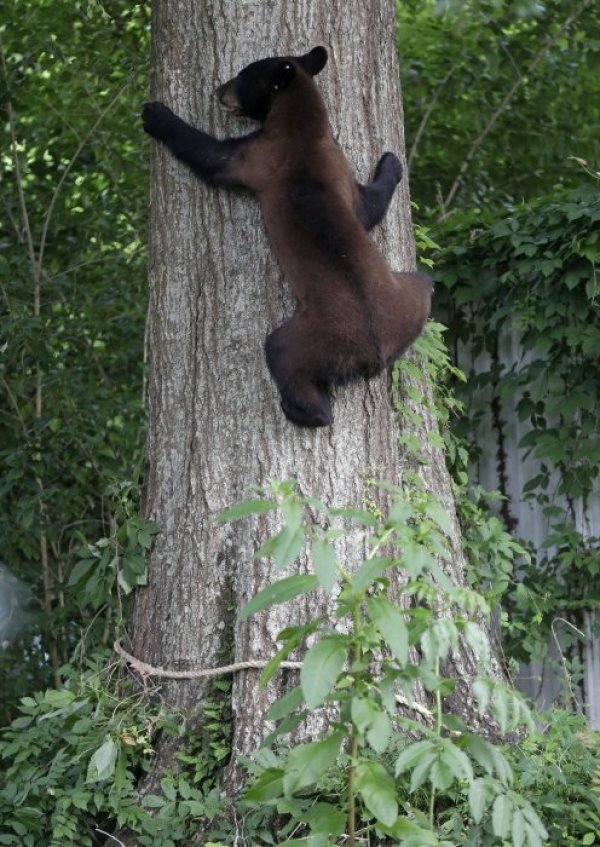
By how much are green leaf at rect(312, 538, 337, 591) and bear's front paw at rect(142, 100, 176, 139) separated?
84.1 inches

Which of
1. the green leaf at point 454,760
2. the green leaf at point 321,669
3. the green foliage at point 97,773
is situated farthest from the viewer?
the green foliage at point 97,773

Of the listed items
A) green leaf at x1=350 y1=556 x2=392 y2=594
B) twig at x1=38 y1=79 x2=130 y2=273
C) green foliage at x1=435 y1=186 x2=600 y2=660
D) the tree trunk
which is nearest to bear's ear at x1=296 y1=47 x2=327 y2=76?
the tree trunk

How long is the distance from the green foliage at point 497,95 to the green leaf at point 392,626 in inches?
213

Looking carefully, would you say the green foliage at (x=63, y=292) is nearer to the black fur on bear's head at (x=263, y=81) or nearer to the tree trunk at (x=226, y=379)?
the tree trunk at (x=226, y=379)

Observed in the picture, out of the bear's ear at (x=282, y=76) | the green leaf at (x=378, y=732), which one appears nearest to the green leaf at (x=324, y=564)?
the green leaf at (x=378, y=732)

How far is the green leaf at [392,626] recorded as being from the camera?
255 cm

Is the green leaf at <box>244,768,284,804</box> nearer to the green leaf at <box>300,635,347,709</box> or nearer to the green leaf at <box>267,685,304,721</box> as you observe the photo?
the green leaf at <box>267,685,304,721</box>

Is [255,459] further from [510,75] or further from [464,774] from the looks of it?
[510,75]

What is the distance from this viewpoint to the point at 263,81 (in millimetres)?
4082

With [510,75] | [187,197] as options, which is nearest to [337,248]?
[187,197]

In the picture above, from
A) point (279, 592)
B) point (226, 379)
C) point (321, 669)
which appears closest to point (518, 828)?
point (321, 669)

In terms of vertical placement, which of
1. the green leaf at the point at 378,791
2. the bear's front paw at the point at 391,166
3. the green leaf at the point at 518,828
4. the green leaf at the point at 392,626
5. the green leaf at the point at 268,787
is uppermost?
the bear's front paw at the point at 391,166

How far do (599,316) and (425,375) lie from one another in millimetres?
1553

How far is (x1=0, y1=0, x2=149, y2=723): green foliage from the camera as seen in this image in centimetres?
595
